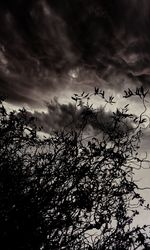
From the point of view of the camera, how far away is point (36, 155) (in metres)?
10.5

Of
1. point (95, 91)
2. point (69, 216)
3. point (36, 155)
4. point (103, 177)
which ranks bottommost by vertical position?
Result: point (69, 216)

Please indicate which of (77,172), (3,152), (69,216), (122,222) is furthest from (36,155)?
(122,222)

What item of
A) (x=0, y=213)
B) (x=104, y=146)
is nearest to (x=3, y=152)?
(x=0, y=213)

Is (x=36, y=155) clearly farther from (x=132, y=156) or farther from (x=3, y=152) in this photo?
(x=132, y=156)

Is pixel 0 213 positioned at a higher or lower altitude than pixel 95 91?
lower

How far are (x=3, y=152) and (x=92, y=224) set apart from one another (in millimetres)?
3053

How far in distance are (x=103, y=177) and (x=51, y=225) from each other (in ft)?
6.20

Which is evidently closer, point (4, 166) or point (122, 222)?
point (4, 166)

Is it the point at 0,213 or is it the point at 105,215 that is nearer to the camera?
the point at 0,213

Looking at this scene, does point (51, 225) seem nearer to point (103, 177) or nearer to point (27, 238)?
point (27, 238)

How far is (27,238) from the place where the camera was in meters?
8.30

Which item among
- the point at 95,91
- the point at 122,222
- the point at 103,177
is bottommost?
the point at 122,222

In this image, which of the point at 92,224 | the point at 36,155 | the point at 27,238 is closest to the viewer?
the point at 27,238

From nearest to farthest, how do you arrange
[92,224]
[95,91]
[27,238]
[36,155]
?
[27,238] → [92,224] → [95,91] → [36,155]
